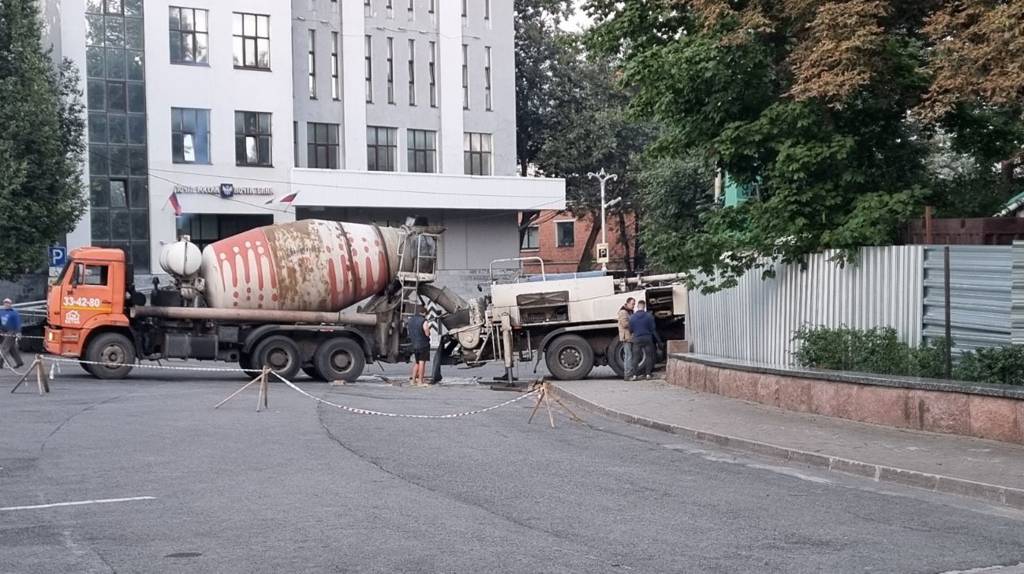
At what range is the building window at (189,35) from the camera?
47781mm

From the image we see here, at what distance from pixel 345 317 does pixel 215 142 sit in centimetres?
2267

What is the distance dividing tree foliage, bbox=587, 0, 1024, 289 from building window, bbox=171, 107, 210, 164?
31.2 meters

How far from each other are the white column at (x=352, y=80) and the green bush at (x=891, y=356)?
36.7 metres

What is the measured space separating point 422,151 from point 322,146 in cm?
488

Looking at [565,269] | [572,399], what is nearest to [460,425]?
[572,399]

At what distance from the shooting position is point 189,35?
4812 centimetres

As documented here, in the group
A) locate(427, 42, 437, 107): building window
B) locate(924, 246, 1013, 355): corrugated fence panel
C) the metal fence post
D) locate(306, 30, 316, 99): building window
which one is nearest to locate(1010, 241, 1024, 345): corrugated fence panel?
locate(924, 246, 1013, 355): corrugated fence panel

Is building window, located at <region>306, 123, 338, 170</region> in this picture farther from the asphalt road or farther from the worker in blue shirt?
the asphalt road

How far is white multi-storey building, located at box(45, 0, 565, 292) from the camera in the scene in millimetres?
46812

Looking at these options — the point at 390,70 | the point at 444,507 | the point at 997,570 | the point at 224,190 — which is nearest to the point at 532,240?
the point at 390,70

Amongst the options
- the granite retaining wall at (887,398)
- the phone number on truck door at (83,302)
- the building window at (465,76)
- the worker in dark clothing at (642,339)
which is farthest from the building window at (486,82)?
the granite retaining wall at (887,398)

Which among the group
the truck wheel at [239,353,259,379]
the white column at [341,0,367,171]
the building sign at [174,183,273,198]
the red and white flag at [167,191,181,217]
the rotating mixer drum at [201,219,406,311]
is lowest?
the truck wheel at [239,353,259,379]

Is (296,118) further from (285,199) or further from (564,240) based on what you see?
(564,240)

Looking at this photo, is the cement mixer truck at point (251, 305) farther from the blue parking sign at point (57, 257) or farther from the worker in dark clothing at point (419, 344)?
the blue parking sign at point (57, 257)
